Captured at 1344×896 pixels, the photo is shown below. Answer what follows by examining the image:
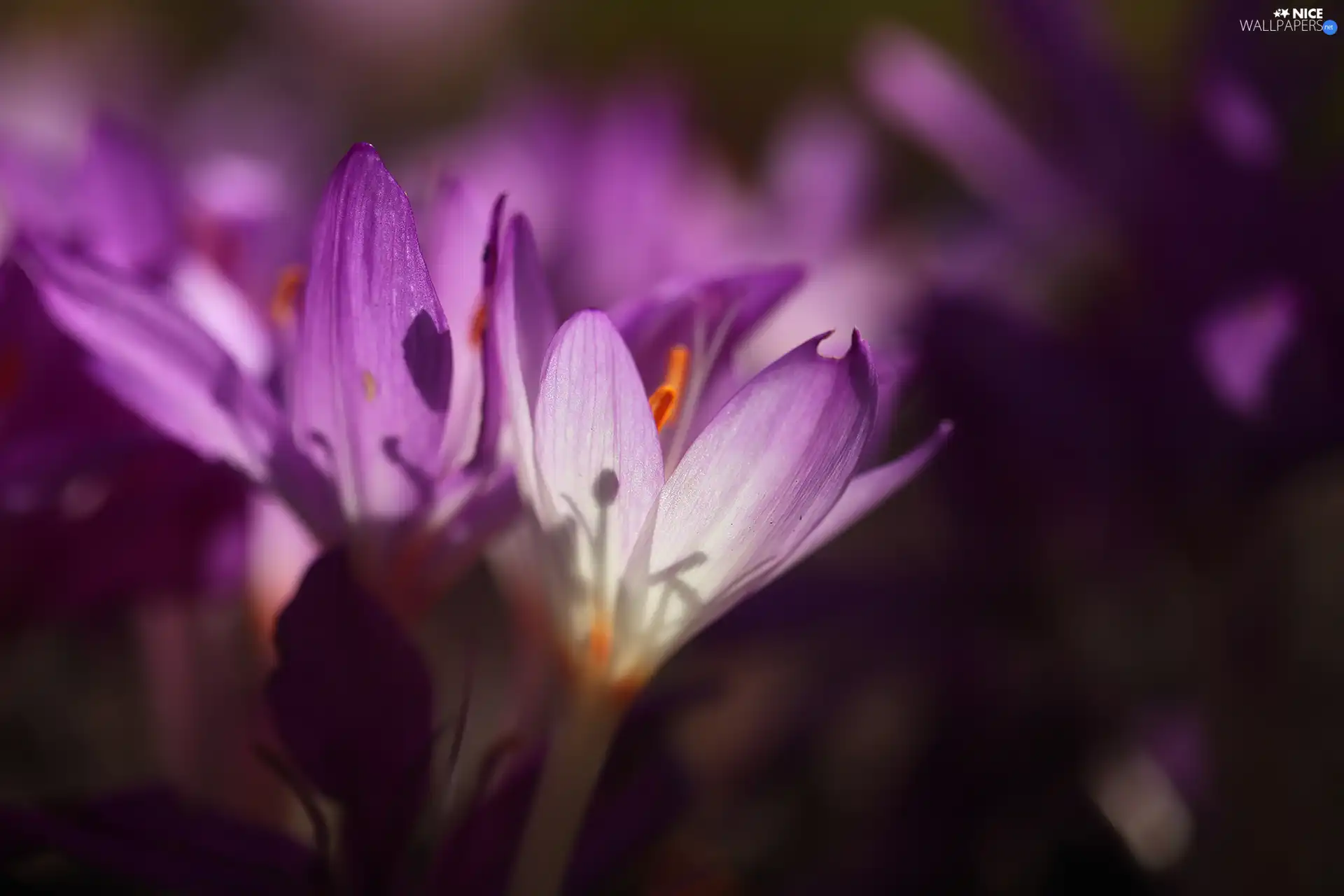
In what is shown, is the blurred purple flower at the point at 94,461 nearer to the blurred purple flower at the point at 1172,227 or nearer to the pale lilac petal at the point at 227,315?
the pale lilac petal at the point at 227,315

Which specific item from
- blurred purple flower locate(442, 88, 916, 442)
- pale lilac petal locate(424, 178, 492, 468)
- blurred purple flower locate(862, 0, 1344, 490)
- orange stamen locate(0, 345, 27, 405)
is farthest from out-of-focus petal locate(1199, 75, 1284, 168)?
orange stamen locate(0, 345, 27, 405)

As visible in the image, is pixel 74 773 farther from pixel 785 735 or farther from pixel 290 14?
pixel 290 14

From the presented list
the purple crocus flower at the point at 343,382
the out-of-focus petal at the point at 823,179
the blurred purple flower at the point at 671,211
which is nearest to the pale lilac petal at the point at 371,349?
the purple crocus flower at the point at 343,382

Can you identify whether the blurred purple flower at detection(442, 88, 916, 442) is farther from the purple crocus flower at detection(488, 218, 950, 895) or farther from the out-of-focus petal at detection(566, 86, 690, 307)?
the purple crocus flower at detection(488, 218, 950, 895)

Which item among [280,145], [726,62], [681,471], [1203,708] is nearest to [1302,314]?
[1203,708]

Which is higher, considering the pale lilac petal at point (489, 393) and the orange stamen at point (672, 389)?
the pale lilac petal at point (489, 393)

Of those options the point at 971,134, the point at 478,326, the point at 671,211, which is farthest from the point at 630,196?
the point at 478,326

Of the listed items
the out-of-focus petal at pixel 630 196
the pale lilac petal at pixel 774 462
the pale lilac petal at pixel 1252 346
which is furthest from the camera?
the out-of-focus petal at pixel 630 196

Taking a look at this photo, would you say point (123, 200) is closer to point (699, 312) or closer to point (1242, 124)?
point (699, 312)
